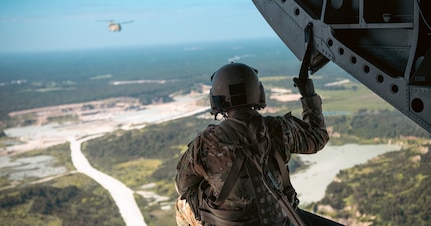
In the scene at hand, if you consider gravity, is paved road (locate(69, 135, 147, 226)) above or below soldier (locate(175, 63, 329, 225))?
below

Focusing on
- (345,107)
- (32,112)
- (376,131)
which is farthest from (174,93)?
(376,131)

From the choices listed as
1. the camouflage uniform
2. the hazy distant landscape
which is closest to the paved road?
the hazy distant landscape

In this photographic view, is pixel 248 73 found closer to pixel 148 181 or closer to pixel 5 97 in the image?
pixel 148 181

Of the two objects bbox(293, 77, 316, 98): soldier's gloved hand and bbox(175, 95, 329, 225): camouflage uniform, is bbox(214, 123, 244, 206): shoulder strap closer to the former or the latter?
bbox(175, 95, 329, 225): camouflage uniform

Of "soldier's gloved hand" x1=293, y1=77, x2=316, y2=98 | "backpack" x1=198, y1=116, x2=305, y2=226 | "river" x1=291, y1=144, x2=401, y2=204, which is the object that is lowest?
"river" x1=291, y1=144, x2=401, y2=204

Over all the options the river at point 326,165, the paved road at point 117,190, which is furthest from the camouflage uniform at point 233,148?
the paved road at point 117,190

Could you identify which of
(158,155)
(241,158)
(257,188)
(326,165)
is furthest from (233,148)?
(158,155)

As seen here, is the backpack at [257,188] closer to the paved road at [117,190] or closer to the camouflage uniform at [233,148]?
A: the camouflage uniform at [233,148]

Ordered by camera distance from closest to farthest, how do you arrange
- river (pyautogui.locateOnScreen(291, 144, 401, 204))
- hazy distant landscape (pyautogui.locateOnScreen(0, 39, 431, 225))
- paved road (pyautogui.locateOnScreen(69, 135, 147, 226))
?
1. paved road (pyautogui.locateOnScreen(69, 135, 147, 226))
2. hazy distant landscape (pyautogui.locateOnScreen(0, 39, 431, 225))
3. river (pyautogui.locateOnScreen(291, 144, 401, 204))
